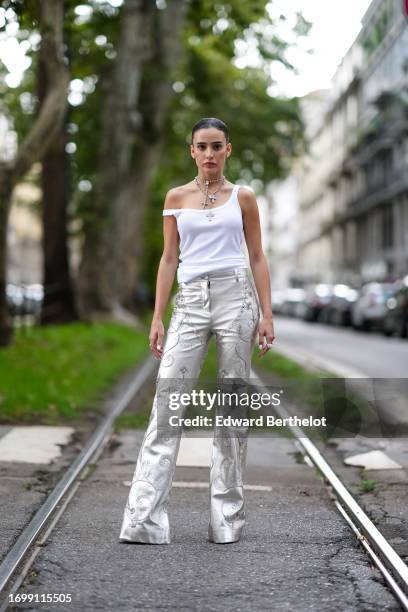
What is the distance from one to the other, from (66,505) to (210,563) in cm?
147

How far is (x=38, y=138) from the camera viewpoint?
1577 cm

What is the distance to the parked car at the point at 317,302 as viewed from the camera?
4422 cm

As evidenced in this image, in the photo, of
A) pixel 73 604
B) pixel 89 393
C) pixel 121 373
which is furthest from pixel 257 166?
pixel 73 604

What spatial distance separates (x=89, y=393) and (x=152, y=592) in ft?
27.1

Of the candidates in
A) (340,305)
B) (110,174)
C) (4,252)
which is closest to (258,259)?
(4,252)

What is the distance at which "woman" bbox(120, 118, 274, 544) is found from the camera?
5.11 m

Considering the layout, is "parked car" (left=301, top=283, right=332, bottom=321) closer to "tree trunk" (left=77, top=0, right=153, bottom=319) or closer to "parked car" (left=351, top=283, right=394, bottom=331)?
"parked car" (left=351, top=283, right=394, bottom=331)

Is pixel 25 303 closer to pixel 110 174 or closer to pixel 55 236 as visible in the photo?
pixel 55 236

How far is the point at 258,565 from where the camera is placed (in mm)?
4855

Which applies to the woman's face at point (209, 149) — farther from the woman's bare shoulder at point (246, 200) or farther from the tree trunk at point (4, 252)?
the tree trunk at point (4, 252)

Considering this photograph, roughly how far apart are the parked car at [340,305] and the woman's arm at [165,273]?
3123 cm

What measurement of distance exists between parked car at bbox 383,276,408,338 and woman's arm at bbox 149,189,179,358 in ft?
75.0

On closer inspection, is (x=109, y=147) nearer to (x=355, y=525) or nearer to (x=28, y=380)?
(x=28, y=380)

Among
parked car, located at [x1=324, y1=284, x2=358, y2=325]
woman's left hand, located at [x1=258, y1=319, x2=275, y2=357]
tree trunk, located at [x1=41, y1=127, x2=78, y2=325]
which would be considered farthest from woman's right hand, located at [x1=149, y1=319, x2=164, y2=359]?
parked car, located at [x1=324, y1=284, x2=358, y2=325]
